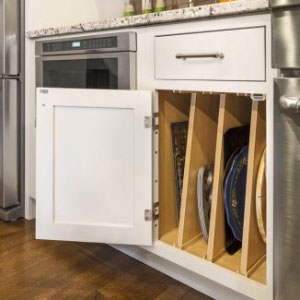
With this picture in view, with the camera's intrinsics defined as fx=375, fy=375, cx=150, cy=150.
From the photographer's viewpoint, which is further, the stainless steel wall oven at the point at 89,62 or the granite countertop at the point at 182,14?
the stainless steel wall oven at the point at 89,62

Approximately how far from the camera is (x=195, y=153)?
1340 mm

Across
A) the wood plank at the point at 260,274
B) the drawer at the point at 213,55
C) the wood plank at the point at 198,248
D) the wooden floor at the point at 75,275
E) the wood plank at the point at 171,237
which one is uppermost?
the drawer at the point at 213,55

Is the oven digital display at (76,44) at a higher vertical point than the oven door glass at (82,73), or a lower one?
higher

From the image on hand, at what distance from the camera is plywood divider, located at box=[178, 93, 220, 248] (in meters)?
1.31

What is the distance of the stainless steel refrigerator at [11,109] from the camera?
187 cm

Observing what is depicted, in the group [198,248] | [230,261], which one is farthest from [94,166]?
[230,261]

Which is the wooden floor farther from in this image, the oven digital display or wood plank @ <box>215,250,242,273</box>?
the oven digital display

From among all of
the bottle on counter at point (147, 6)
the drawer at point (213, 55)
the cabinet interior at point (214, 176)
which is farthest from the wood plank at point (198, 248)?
the bottle on counter at point (147, 6)

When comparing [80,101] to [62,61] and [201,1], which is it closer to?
[62,61]

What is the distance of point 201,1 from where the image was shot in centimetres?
187

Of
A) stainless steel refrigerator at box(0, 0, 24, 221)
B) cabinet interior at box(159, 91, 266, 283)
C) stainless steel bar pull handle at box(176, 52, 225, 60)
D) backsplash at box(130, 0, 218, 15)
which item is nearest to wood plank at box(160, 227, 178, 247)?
cabinet interior at box(159, 91, 266, 283)

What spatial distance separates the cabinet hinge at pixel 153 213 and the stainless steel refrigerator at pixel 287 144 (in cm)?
55

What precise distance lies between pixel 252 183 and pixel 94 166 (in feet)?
1.87

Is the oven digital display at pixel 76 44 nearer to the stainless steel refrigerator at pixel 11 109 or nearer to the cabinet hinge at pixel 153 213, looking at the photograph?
the stainless steel refrigerator at pixel 11 109
